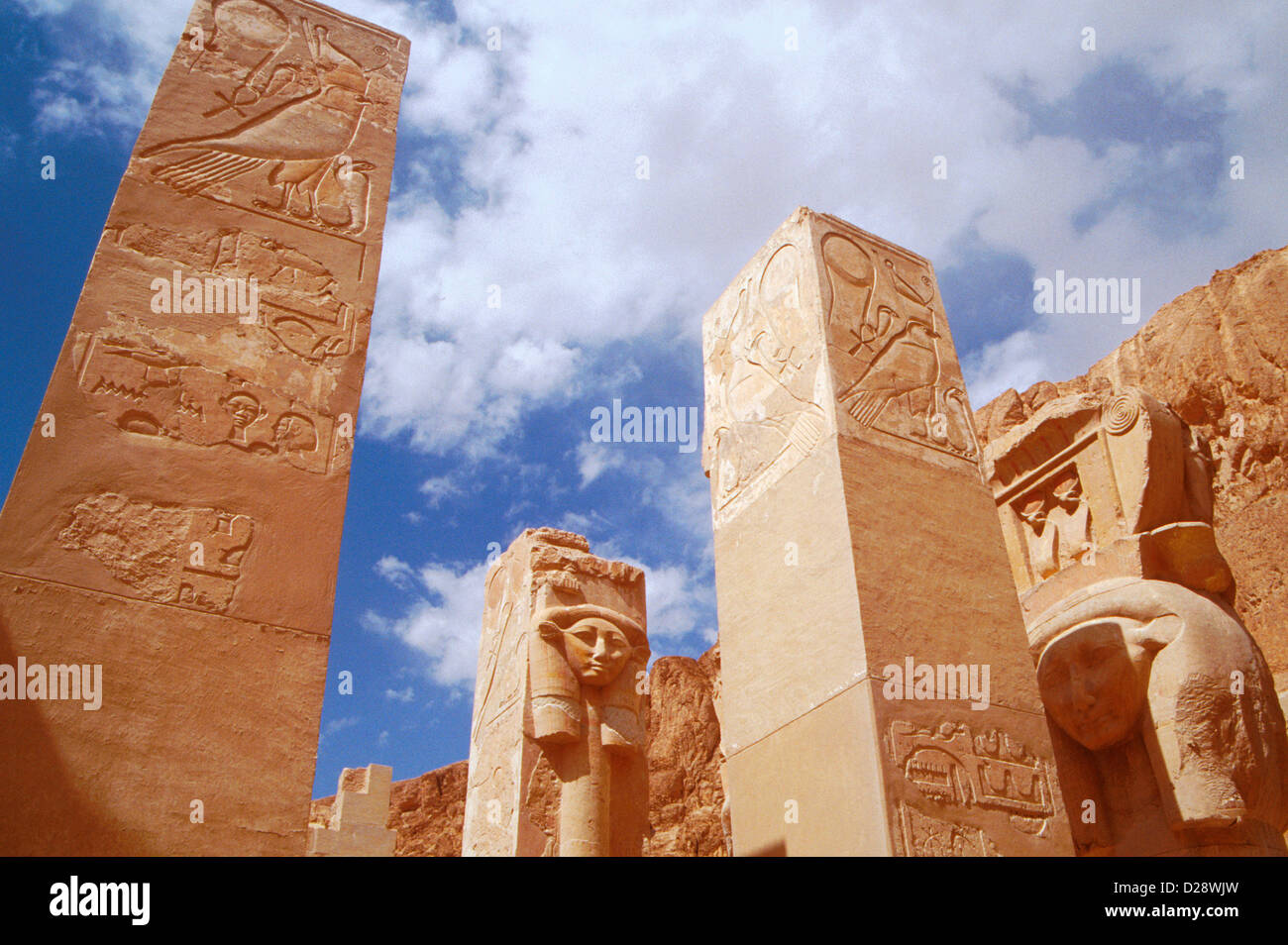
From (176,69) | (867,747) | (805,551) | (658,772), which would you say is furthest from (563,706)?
(658,772)

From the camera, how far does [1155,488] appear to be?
5.95 meters

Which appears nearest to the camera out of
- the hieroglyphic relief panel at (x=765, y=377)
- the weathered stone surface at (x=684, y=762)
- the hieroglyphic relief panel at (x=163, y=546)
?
the hieroglyphic relief panel at (x=163, y=546)

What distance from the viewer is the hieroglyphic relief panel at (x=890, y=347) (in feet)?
15.5

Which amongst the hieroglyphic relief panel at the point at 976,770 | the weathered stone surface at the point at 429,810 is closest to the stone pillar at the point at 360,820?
the weathered stone surface at the point at 429,810

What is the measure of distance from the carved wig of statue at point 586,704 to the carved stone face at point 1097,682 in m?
2.76

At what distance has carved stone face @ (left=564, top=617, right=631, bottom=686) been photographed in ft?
22.9

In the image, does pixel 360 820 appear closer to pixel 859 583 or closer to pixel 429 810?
pixel 429 810

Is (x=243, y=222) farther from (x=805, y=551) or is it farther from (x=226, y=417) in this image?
(x=805, y=551)

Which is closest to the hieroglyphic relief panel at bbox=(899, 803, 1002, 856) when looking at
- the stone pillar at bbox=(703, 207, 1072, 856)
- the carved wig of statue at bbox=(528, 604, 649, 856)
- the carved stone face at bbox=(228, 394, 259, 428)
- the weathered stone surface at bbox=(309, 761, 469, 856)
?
the stone pillar at bbox=(703, 207, 1072, 856)

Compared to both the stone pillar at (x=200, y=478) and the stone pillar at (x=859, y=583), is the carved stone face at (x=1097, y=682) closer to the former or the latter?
the stone pillar at (x=859, y=583)

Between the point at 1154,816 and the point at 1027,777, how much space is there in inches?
52.8

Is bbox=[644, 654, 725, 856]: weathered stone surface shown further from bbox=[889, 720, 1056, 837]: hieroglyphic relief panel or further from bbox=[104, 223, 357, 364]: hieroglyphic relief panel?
bbox=[104, 223, 357, 364]: hieroglyphic relief panel

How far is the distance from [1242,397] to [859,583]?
12298 millimetres

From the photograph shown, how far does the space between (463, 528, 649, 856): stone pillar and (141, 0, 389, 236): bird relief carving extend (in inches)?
153
